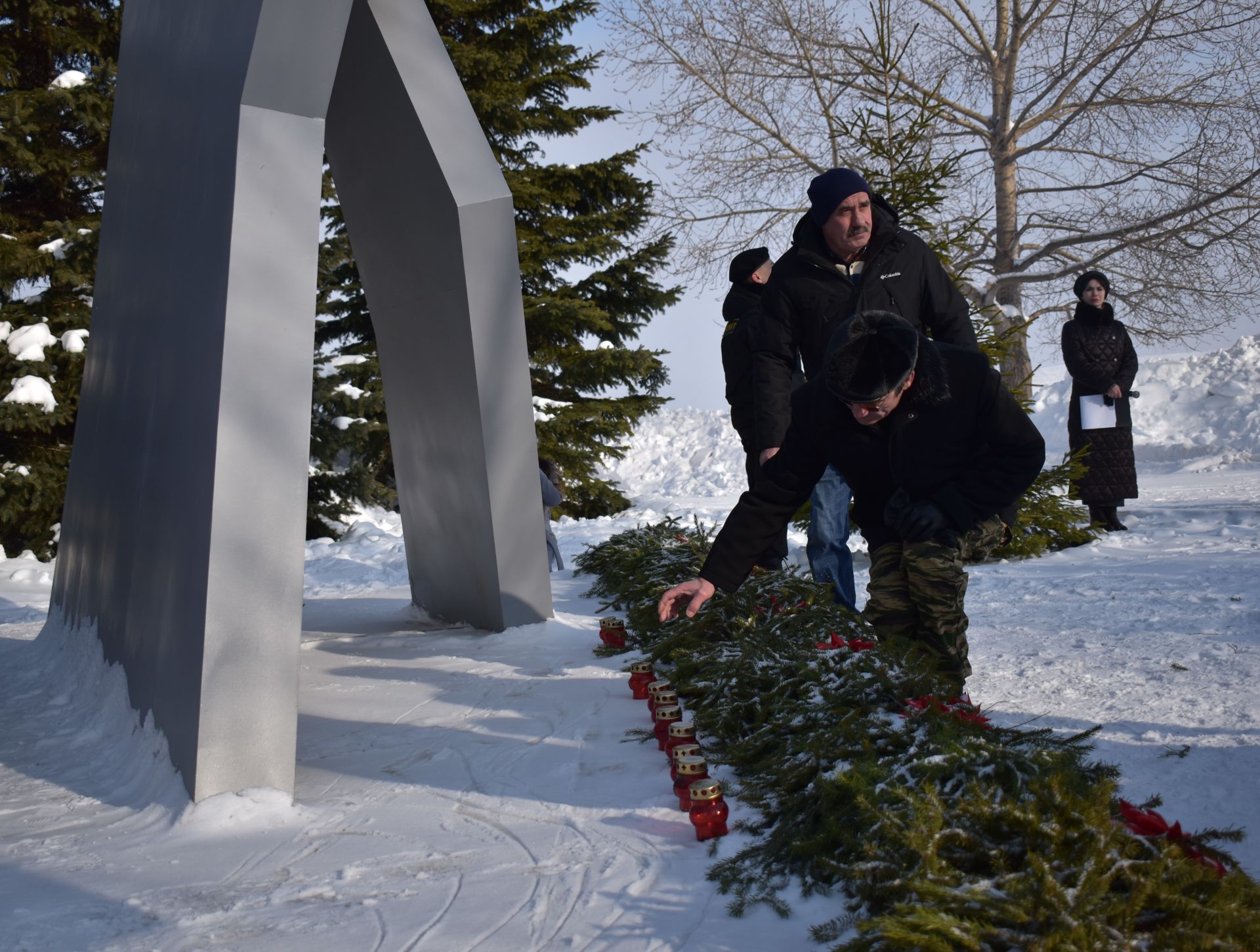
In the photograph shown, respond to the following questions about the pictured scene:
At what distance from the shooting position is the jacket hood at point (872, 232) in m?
4.62

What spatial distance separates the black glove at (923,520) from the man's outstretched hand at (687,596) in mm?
732

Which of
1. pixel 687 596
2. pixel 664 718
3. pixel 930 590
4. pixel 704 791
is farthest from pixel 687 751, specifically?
pixel 930 590

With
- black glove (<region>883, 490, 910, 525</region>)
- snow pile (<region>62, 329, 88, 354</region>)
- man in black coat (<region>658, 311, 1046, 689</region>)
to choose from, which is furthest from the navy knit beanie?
snow pile (<region>62, 329, 88, 354</region>)

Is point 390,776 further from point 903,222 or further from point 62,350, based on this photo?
point 62,350

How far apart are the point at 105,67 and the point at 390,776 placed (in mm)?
12063

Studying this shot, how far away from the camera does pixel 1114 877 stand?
2.00m

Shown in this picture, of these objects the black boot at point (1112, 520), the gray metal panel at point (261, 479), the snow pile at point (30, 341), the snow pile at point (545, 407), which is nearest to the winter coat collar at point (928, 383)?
the gray metal panel at point (261, 479)

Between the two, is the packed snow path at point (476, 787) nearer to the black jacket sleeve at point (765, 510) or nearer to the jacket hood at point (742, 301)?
the black jacket sleeve at point (765, 510)

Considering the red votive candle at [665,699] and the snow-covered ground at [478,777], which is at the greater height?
the red votive candle at [665,699]

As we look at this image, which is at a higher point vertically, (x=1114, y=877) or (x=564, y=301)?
(x=564, y=301)

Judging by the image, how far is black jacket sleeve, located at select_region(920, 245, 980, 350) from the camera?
4715 mm

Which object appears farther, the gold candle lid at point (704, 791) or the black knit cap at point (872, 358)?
the black knit cap at point (872, 358)

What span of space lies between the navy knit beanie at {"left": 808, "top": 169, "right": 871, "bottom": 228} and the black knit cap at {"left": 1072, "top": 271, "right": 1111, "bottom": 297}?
4.92m

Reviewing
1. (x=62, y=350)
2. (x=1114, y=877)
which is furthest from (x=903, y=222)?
(x=62, y=350)
